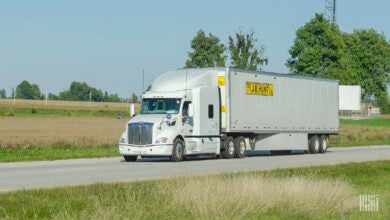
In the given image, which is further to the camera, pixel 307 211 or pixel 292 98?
pixel 292 98

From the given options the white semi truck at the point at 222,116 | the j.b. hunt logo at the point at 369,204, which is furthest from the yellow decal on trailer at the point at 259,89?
the j.b. hunt logo at the point at 369,204

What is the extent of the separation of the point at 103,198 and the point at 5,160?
17338 millimetres

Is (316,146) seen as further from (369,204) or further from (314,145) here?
(369,204)

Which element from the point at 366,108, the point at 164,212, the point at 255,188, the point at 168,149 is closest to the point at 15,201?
the point at 164,212

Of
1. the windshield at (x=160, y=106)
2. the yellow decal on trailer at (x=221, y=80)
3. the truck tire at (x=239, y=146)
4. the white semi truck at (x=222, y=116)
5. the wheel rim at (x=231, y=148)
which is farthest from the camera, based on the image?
A: the truck tire at (x=239, y=146)

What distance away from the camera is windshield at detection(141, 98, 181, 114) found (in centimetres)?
3206

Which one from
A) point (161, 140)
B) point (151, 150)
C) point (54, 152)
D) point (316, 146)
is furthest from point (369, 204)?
point (316, 146)

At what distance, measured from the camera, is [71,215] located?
13000mm

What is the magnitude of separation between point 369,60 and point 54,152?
102 meters

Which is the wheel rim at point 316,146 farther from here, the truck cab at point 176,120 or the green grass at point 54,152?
the green grass at point 54,152

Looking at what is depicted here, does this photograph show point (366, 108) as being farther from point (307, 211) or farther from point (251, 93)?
point (307, 211)

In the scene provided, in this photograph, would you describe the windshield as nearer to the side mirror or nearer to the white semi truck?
the white semi truck

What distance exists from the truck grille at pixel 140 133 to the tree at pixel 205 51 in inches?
2335

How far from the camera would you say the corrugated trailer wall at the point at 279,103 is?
34812mm
